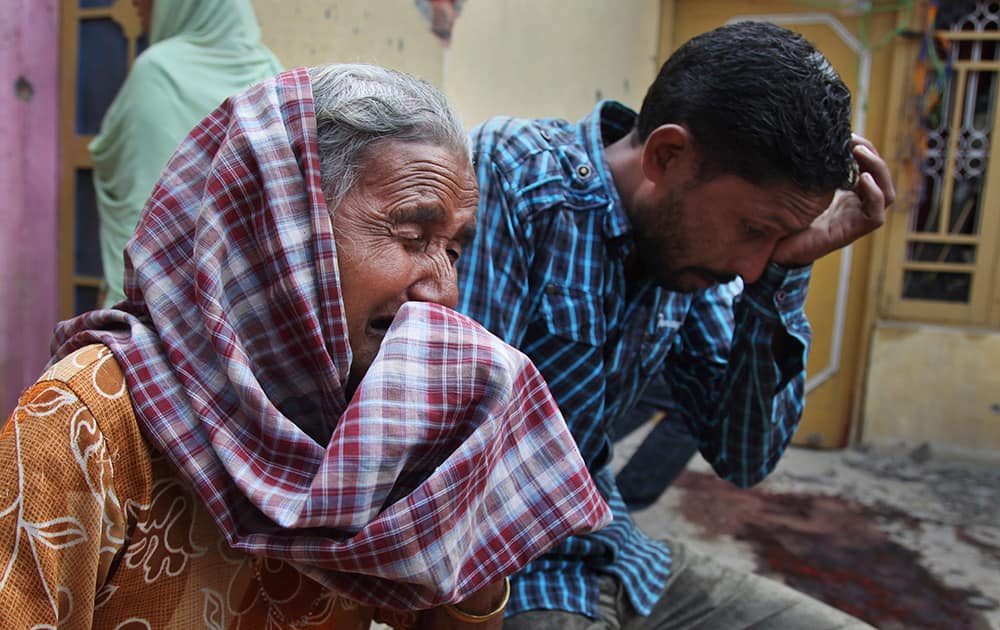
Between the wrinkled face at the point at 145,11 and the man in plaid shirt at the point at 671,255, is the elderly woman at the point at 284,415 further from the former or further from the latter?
the wrinkled face at the point at 145,11

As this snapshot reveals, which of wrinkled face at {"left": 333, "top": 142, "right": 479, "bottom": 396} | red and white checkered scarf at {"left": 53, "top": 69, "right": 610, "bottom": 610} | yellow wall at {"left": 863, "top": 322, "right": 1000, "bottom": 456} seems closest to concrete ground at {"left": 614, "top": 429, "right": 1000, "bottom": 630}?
yellow wall at {"left": 863, "top": 322, "right": 1000, "bottom": 456}

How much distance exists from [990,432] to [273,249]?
5529mm

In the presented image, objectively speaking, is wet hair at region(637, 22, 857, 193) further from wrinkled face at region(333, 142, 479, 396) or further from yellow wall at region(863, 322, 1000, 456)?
yellow wall at region(863, 322, 1000, 456)

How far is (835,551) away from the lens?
3.83 meters

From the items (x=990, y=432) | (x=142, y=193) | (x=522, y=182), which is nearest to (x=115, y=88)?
(x=142, y=193)

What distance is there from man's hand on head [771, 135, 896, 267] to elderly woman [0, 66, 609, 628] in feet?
3.08

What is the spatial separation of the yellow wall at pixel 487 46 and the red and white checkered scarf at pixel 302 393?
84.6 inches

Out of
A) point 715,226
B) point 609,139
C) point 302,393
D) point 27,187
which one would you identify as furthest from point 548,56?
point 302,393

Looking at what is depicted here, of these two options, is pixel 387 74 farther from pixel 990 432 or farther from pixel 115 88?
pixel 990 432

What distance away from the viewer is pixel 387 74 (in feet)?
3.78

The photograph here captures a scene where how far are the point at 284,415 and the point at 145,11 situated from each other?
2535mm

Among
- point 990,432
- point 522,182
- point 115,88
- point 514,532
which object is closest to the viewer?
point 514,532

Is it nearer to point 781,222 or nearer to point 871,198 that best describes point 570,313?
point 781,222

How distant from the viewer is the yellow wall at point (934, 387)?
203 inches
